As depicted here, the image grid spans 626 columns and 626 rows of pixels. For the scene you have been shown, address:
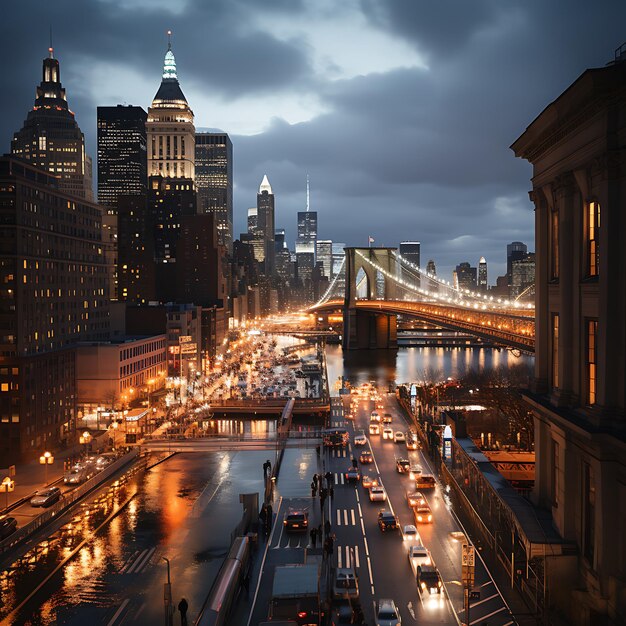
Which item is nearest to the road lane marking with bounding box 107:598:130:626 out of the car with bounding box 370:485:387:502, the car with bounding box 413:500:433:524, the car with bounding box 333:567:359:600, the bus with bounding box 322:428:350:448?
the car with bounding box 333:567:359:600

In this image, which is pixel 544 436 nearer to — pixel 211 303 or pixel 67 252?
pixel 67 252

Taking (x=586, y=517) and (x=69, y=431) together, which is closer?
(x=586, y=517)

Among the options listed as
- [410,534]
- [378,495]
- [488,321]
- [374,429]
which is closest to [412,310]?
[488,321]

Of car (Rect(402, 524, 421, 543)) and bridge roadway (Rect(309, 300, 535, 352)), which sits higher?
bridge roadway (Rect(309, 300, 535, 352))

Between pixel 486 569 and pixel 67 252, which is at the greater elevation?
pixel 67 252

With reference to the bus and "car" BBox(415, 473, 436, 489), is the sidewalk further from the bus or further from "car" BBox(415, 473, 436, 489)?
"car" BBox(415, 473, 436, 489)

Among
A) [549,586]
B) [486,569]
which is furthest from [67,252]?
[549,586]

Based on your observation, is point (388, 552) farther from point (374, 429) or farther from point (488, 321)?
point (488, 321)
